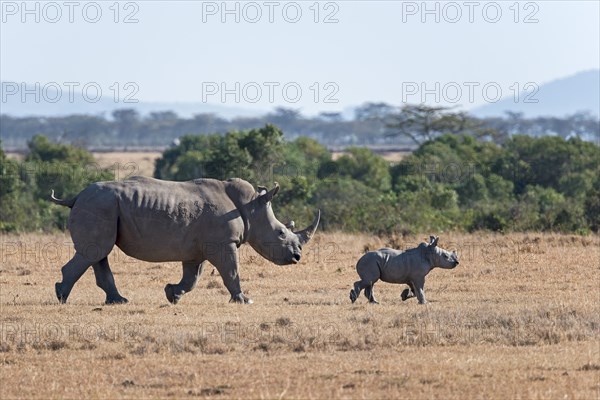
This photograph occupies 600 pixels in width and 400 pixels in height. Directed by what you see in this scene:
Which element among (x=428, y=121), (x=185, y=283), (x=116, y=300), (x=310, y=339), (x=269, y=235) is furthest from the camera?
(x=428, y=121)

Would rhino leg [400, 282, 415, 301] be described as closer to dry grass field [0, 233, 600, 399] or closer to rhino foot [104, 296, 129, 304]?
dry grass field [0, 233, 600, 399]

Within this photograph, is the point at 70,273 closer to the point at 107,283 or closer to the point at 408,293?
the point at 107,283

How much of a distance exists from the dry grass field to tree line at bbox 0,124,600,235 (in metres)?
11.6

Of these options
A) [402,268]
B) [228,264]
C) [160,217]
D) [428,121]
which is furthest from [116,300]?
[428,121]

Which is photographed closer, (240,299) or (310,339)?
(310,339)

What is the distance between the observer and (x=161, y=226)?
18.8 metres

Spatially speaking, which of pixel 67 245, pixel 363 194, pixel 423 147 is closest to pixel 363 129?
pixel 423 147

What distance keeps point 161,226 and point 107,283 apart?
1.16 meters

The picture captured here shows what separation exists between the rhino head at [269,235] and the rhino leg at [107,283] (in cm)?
214

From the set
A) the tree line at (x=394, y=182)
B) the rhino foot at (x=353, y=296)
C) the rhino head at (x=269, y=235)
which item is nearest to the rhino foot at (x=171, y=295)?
the rhino head at (x=269, y=235)

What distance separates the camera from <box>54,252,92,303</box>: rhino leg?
18.8 meters

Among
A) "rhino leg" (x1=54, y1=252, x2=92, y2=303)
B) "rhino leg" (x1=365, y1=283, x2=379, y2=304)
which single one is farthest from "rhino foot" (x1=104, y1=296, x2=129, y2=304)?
"rhino leg" (x1=365, y1=283, x2=379, y2=304)

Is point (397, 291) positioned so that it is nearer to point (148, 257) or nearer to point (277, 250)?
point (277, 250)

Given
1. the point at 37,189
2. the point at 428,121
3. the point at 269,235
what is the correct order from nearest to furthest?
the point at 269,235 → the point at 37,189 → the point at 428,121
